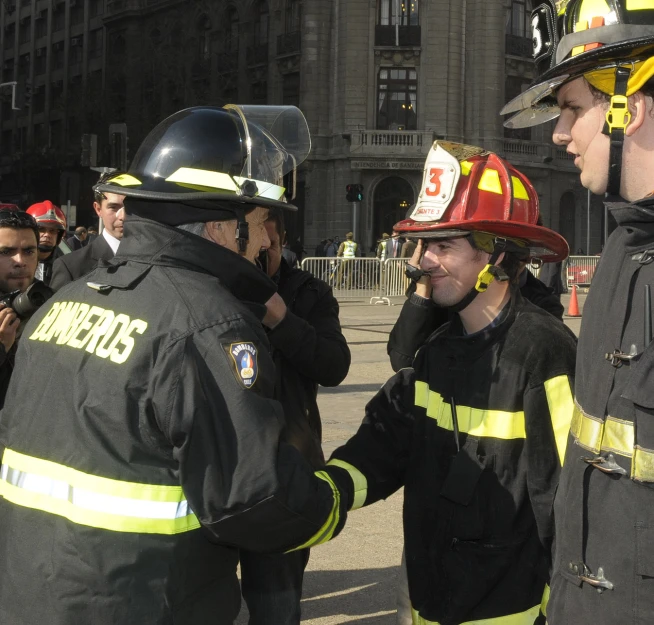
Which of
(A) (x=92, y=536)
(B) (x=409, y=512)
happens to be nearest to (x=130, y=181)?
(A) (x=92, y=536)

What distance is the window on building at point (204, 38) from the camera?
43.2 m

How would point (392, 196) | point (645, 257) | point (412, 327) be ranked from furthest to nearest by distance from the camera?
point (392, 196) → point (412, 327) → point (645, 257)

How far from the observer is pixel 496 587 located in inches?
110

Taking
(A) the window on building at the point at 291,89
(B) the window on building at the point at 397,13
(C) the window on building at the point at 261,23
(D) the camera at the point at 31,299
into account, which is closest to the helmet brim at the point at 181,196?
(D) the camera at the point at 31,299

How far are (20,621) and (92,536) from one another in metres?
0.29

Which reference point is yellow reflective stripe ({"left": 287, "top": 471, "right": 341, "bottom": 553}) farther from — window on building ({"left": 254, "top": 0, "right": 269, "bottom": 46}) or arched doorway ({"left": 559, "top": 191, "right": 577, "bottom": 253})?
window on building ({"left": 254, "top": 0, "right": 269, "bottom": 46})

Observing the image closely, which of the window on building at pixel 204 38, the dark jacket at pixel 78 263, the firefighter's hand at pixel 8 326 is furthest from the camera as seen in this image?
the window on building at pixel 204 38

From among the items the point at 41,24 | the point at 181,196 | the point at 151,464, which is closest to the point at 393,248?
the point at 181,196

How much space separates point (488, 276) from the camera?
10.0 ft

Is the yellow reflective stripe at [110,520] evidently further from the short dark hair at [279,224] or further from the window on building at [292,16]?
the window on building at [292,16]

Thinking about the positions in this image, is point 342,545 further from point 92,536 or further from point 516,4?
point 516,4

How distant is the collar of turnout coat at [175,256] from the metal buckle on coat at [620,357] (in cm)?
87

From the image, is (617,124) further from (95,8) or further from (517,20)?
(95,8)

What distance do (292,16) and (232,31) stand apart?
420 cm
